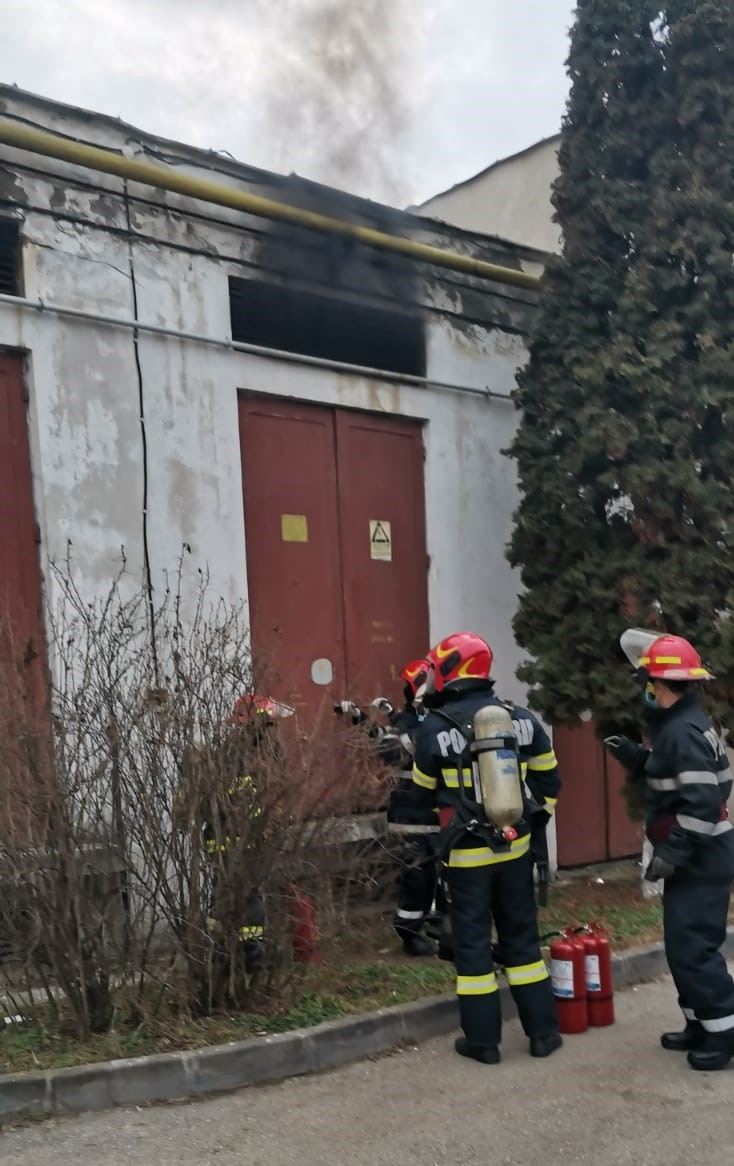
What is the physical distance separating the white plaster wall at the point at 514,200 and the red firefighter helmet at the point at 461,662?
8991 millimetres

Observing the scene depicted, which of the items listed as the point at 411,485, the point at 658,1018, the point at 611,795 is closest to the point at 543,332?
the point at 411,485

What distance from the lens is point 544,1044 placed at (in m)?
4.97

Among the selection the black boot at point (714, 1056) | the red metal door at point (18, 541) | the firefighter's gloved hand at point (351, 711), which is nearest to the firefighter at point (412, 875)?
the firefighter's gloved hand at point (351, 711)

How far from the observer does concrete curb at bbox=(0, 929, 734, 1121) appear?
Answer: 4.34 meters

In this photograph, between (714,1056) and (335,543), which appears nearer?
(714,1056)

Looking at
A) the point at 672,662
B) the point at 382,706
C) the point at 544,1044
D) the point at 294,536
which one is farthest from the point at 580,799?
the point at 672,662

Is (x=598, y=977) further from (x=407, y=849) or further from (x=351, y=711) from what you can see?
(x=351, y=711)

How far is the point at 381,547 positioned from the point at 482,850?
381cm

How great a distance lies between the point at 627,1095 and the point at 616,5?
295 inches

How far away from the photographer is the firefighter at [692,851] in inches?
186

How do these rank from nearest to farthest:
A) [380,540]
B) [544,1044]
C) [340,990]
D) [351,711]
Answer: [544,1044]
[340,990]
[351,711]
[380,540]

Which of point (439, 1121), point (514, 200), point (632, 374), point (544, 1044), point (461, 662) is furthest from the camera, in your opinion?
point (514, 200)

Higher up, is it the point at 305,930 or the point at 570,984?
the point at 305,930

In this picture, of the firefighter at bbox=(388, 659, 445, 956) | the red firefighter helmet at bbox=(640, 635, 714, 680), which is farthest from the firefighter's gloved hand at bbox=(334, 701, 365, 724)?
the red firefighter helmet at bbox=(640, 635, 714, 680)
